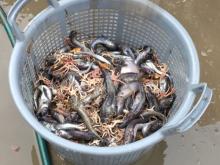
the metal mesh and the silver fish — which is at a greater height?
the metal mesh

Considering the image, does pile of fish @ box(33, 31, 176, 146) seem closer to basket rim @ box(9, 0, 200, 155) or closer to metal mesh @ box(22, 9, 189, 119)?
metal mesh @ box(22, 9, 189, 119)

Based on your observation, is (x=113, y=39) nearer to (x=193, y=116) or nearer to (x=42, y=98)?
(x=42, y=98)

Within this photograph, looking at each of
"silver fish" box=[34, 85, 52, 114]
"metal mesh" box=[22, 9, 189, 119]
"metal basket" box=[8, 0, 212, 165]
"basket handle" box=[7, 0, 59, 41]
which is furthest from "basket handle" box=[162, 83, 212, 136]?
"basket handle" box=[7, 0, 59, 41]

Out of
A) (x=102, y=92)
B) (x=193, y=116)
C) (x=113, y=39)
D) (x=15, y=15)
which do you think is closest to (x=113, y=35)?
(x=113, y=39)

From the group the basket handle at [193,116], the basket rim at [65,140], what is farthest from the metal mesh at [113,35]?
the basket handle at [193,116]

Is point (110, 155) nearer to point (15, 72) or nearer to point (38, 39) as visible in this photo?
point (15, 72)
